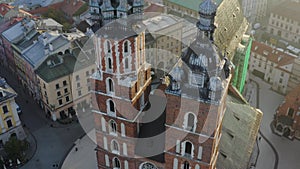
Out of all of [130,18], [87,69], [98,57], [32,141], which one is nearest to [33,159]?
[32,141]

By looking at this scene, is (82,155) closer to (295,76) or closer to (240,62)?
(240,62)

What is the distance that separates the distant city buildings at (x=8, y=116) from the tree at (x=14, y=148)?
405 cm

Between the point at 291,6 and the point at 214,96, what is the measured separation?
7980 centimetres

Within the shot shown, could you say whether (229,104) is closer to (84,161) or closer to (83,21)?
(84,161)

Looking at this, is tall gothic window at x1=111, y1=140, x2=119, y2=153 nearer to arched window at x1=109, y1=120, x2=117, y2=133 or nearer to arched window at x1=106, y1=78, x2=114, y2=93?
arched window at x1=109, y1=120, x2=117, y2=133

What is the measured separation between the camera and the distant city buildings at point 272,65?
82.3m

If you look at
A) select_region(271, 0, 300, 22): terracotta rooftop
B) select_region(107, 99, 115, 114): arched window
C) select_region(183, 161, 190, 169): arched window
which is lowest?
select_region(183, 161, 190, 169): arched window

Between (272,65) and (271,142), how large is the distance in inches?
856

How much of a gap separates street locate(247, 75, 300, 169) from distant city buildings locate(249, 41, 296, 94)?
2910 millimetres

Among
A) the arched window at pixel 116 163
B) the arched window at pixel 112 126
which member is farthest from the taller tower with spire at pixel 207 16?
the arched window at pixel 116 163

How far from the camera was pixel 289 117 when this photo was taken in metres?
71.2

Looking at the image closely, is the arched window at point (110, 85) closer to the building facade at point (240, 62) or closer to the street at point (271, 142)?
the street at point (271, 142)

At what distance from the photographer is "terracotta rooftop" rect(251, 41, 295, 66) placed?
82750 millimetres

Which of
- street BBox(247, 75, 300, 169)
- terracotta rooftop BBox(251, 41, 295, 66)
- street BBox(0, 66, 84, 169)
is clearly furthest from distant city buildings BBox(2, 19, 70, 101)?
terracotta rooftop BBox(251, 41, 295, 66)
